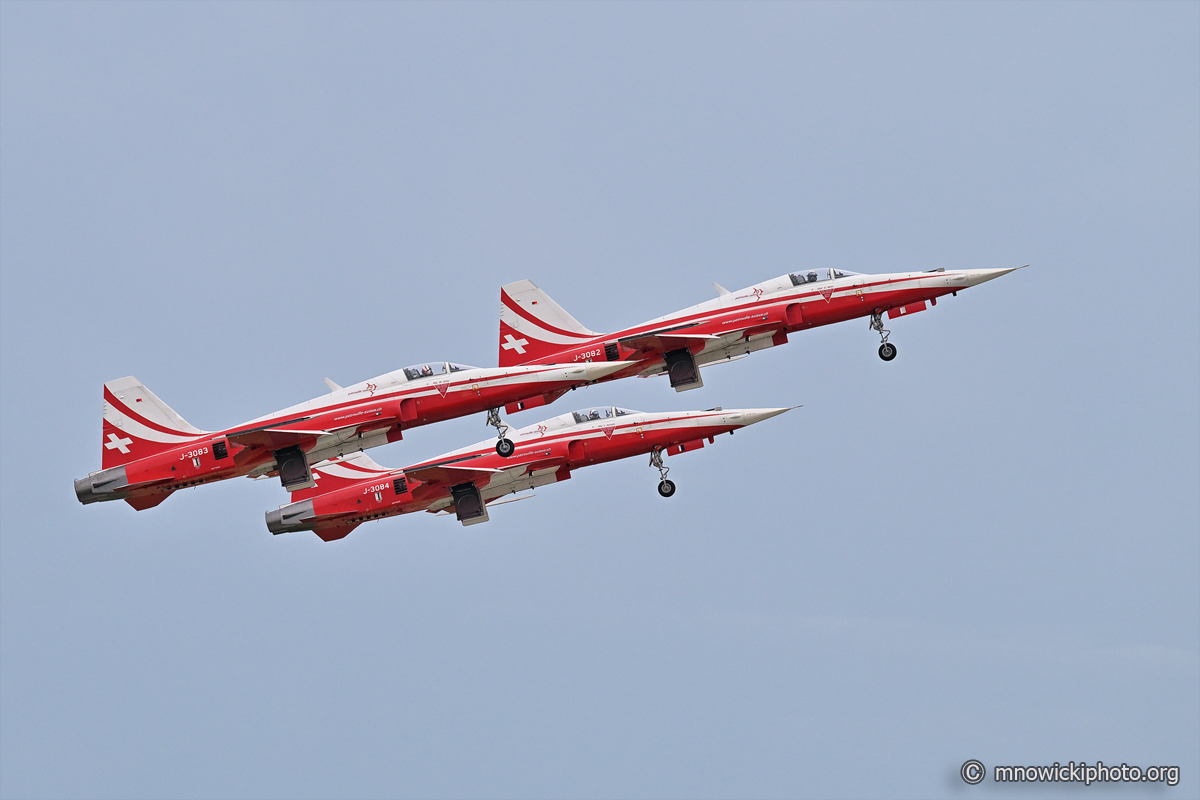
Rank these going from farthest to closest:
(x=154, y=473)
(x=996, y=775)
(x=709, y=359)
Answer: (x=996, y=775) < (x=709, y=359) < (x=154, y=473)

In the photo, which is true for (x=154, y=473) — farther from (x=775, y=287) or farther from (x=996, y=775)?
(x=996, y=775)

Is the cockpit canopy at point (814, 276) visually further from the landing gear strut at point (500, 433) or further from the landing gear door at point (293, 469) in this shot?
the landing gear door at point (293, 469)

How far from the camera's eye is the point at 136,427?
179ft

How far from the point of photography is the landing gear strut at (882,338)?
58.0 metres

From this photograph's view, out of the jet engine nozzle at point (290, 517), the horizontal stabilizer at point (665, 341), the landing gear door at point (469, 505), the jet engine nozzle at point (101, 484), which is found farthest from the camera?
the jet engine nozzle at point (290, 517)

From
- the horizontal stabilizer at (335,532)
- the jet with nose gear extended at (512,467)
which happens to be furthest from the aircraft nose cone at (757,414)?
the horizontal stabilizer at (335,532)

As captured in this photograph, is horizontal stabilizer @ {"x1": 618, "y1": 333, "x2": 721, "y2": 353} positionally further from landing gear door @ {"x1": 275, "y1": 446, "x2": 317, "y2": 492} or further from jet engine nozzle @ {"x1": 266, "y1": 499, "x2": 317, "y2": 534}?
jet engine nozzle @ {"x1": 266, "y1": 499, "x2": 317, "y2": 534}

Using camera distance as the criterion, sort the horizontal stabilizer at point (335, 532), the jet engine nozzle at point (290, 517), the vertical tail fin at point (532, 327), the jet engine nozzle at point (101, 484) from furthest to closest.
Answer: the horizontal stabilizer at point (335, 532) < the jet engine nozzle at point (290, 517) < the vertical tail fin at point (532, 327) < the jet engine nozzle at point (101, 484)

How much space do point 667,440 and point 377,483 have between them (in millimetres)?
10534

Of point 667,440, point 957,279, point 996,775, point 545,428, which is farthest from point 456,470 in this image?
point 996,775

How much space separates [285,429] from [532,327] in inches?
388

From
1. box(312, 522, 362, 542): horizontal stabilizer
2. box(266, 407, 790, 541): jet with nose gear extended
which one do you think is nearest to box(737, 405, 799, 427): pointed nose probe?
box(266, 407, 790, 541): jet with nose gear extended

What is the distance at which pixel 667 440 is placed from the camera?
195ft

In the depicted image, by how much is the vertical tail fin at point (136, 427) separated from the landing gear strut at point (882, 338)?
77.1ft
